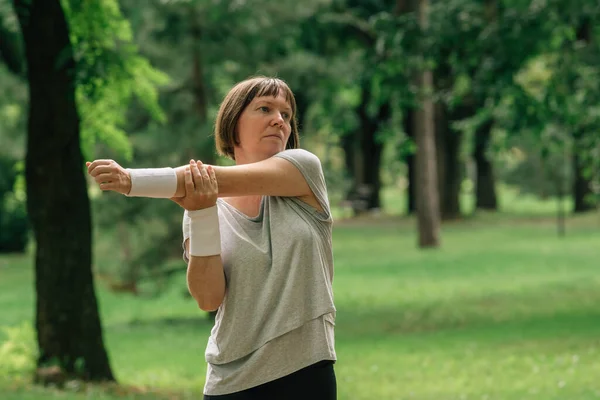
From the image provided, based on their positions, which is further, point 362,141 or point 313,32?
point 362,141

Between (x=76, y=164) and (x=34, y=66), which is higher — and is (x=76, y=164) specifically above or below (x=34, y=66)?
below

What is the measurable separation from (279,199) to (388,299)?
17101 mm

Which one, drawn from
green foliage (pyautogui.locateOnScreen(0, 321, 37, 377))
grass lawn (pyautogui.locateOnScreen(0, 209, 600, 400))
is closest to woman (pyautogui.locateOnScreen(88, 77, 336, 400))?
grass lawn (pyautogui.locateOnScreen(0, 209, 600, 400))

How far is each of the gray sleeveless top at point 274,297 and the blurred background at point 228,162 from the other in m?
4.00

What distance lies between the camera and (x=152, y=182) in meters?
3.18

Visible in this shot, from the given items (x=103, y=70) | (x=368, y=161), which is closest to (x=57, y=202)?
(x=103, y=70)

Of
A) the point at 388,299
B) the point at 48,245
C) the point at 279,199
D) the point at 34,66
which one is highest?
the point at 34,66

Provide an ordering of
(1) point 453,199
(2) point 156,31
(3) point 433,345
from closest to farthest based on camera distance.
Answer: (3) point 433,345, (2) point 156,31, (1) point 453,199

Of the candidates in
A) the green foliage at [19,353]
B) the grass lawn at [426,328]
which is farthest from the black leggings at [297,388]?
the green foliage at [19,353]

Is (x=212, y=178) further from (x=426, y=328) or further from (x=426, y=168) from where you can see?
(x=426, y=168)

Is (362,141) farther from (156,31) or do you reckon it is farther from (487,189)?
(156,31)

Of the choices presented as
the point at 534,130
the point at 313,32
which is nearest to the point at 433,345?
the point at 534,130

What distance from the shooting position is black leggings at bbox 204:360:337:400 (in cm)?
338

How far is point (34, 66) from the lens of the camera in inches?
384
